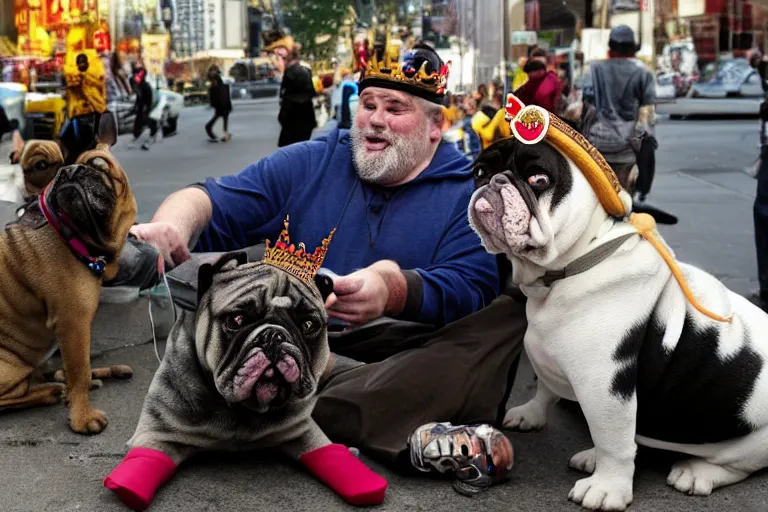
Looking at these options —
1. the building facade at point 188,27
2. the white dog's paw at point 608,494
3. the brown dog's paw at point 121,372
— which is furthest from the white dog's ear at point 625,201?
the building facade at point 188,27

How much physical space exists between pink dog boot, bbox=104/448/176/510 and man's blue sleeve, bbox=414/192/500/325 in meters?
1.05

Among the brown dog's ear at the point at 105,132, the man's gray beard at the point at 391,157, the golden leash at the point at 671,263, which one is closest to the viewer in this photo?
the golden leash at the point at 671,263

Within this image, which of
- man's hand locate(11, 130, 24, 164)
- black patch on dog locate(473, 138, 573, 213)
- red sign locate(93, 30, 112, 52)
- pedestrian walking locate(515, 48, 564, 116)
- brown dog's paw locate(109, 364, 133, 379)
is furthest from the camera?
red sign locate(93, 30, 112, 52)

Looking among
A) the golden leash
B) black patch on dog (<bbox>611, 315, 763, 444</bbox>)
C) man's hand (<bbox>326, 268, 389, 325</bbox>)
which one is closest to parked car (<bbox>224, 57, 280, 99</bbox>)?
man's hand (<bbox>326, 268, 389, 325</bbox>)

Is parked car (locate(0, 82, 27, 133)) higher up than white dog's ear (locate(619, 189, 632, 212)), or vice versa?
parked car (locate(0, 82, 27, 133))

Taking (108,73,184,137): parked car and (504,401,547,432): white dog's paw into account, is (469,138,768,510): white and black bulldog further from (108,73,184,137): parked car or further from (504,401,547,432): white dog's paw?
(108,73,184,137): parked car

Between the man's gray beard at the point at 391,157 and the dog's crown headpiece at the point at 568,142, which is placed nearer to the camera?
the dog's crown headpiece at the point at 568,142

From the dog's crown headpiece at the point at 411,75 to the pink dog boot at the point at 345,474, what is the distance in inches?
57.6

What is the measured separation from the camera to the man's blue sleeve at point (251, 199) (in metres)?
3.64

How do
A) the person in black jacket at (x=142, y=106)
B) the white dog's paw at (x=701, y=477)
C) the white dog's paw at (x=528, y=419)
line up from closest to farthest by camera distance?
the white dog's paw at (x=701, y=477) → the white dog's paw at (x=528, y=419) → the person in black jacket at (x=142, y=106)

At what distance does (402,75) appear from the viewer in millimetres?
3613

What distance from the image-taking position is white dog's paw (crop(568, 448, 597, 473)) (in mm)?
2958

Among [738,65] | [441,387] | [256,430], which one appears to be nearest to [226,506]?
[256,430]

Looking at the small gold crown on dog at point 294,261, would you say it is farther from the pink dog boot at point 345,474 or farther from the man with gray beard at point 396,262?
the pink dog boot at point 345,474
